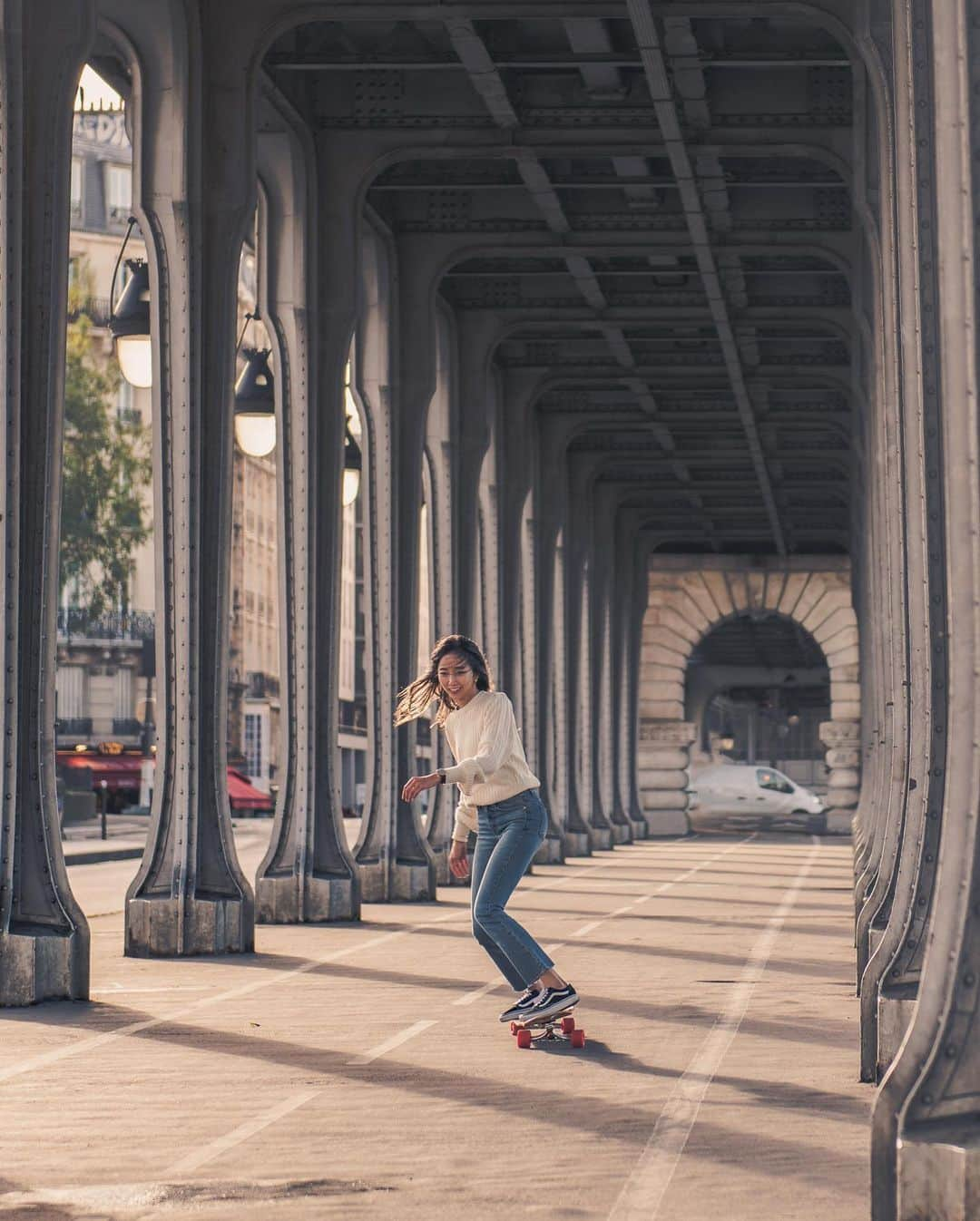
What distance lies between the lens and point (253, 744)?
94.8 m

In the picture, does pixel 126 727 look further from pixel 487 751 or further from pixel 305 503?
pixel 487 751

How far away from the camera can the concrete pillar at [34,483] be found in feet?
43.1

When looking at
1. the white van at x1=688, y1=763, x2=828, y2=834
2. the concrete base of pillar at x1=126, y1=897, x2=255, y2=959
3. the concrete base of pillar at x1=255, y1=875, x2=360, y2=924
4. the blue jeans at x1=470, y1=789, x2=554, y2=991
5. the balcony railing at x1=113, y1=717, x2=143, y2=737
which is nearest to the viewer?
the blue jeans at x1=470, y1=789, x2=554, y2=991

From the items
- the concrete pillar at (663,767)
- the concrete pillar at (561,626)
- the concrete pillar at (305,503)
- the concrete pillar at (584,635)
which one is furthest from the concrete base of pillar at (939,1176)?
the concrete pillar at (663,767)

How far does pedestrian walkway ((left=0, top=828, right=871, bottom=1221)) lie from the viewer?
23.9ft

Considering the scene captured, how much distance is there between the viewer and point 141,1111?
9.05 metres

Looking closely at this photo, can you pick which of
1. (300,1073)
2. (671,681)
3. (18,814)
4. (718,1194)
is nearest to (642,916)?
(18,814)

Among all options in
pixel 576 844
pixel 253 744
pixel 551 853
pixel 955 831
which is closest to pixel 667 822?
pixel 576 844

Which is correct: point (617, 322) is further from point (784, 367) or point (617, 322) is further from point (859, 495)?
point (859, 495)

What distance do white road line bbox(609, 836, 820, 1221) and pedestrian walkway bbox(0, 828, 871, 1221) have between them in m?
0.02

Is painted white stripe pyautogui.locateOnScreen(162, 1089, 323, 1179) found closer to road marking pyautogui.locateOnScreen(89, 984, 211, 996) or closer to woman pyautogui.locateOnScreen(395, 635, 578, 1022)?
woman pyautogui.locateOnScreen(395, 635, 578, 1022)

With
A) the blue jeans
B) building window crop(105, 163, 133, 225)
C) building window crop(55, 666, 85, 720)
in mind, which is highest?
building window crop(105, 163, 133, 225)

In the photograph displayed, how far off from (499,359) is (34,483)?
2172 cm

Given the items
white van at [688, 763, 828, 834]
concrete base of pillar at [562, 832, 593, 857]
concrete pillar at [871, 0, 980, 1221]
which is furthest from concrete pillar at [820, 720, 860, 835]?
concrete pillar at [871, 0, 980, 1221]
